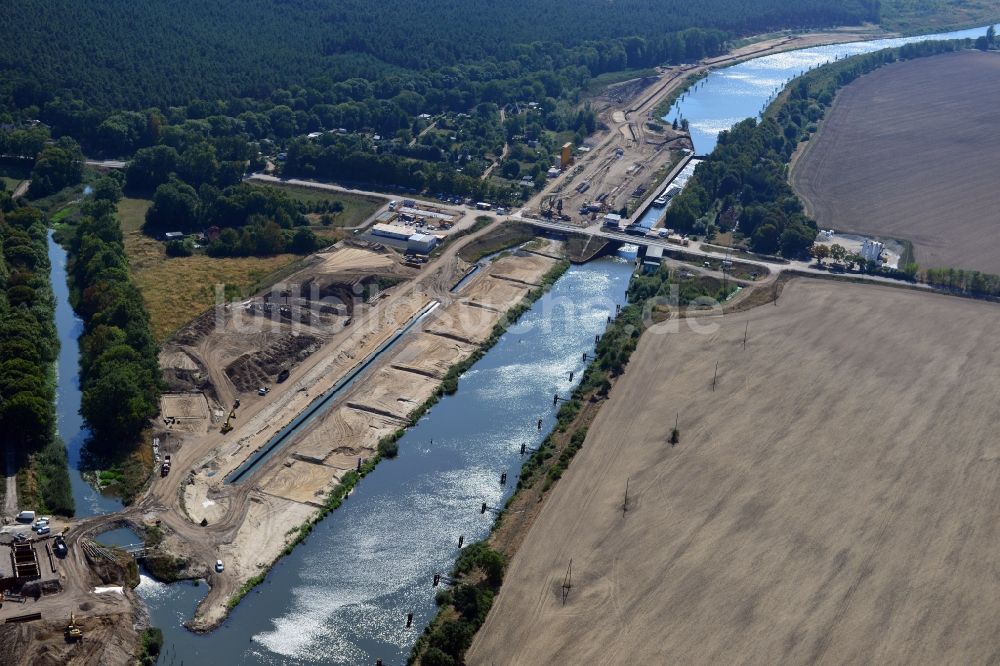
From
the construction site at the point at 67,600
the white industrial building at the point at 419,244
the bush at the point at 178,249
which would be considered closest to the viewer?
the construction site at the point at 67,600

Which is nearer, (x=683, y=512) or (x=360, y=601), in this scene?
(x=360, y=601)

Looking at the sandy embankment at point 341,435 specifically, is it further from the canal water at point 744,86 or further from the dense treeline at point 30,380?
the canal water at point 744,86

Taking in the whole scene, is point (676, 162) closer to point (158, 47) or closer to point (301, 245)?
point (301, 245)

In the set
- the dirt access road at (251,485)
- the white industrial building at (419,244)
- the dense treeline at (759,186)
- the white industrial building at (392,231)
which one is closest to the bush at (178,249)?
the white industrial building at (392,231)

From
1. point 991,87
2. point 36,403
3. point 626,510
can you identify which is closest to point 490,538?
point 626,510

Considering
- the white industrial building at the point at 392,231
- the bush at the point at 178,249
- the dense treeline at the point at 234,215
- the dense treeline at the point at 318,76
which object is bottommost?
the white industrial building at the point at 392,231

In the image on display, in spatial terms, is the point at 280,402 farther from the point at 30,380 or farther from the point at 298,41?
the point at 298,41
